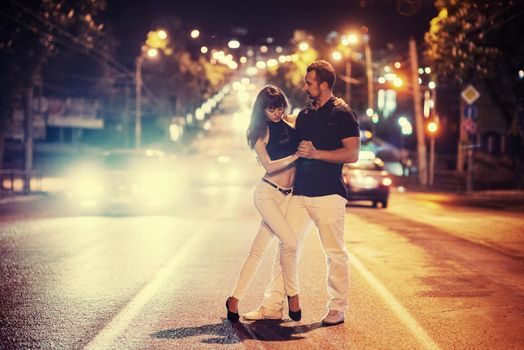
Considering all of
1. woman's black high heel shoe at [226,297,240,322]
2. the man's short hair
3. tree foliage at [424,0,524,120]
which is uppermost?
tree foliage at [424,0,524,120]

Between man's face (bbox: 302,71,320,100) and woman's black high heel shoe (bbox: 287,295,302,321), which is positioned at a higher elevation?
man's face (bbox: 302,71,320,100)

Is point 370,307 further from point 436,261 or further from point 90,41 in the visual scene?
point 90,41

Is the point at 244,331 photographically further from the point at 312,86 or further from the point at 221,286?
the point at 221,286

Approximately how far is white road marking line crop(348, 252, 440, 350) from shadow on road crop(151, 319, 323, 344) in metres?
0.82

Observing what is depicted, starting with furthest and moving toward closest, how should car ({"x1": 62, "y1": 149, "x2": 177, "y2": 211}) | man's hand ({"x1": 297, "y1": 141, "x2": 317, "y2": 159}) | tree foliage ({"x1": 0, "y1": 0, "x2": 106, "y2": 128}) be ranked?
1. tree foliage ({"x1": 0, "y1": 0, "x2": 106, "y2": 128})
2. car ({"x1": 62, "y1": 149, "x2": 177, "y2": 211})
3. man's hand ({"x1": 297, "y1": 141, "x2": 317, "y2": 159})

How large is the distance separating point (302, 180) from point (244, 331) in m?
1.39

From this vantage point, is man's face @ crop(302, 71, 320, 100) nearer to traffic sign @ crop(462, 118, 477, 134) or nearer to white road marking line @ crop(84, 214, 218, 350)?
white road marking line @ crop(84, 214, 218, 350)

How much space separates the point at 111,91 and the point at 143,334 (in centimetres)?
6580

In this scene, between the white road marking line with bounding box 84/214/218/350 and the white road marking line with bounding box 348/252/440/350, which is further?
the white road marking line with bounding box 348/252/440/350

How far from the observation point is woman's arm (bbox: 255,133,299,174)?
7.03 m

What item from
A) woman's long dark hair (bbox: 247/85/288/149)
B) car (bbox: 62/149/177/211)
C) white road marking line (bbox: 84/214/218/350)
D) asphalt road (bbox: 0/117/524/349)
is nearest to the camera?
white road marking line (bbox: 84/214/218/350)

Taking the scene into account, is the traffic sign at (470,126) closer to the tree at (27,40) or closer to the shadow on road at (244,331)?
the tree at (27,40)

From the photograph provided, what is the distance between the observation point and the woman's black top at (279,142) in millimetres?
7102

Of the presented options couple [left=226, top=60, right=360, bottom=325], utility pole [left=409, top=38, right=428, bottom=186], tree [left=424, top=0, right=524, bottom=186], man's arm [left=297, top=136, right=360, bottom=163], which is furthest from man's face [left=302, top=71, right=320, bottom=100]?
utility pole [left=409, top=38, right=428, bottom=186]
